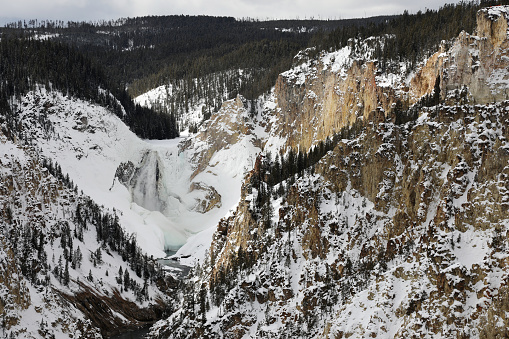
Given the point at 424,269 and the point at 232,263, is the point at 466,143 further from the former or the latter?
the point at 232,263

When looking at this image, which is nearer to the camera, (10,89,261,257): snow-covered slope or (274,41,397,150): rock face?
(274,41,397,150): rock face

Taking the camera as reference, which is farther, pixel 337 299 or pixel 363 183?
pixel 363 183

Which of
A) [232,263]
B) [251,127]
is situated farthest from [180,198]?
[232,263]

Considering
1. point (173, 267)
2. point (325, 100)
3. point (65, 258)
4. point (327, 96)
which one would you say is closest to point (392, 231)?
point (327, 96)

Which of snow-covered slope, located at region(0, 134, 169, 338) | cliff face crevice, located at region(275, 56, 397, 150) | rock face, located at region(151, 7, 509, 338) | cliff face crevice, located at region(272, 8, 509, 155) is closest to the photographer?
rock face, located at region(151, 7, 509, 338)

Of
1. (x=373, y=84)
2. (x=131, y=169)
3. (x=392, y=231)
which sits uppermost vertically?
(x=373, y=84)

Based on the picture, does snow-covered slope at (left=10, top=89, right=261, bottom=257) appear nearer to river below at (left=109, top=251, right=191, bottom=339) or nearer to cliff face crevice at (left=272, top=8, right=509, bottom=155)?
river below at (left=109, top=251, right=191, bottom=339)

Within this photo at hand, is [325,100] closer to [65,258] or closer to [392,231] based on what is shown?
[65,258]

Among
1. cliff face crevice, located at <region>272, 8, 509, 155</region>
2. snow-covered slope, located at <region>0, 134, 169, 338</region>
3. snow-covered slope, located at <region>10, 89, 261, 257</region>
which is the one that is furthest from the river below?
cliff face crevice, located at <region>272, 8, 509, 155</region>

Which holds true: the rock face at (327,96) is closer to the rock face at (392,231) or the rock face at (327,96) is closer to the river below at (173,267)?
the rock face at (392,231)
